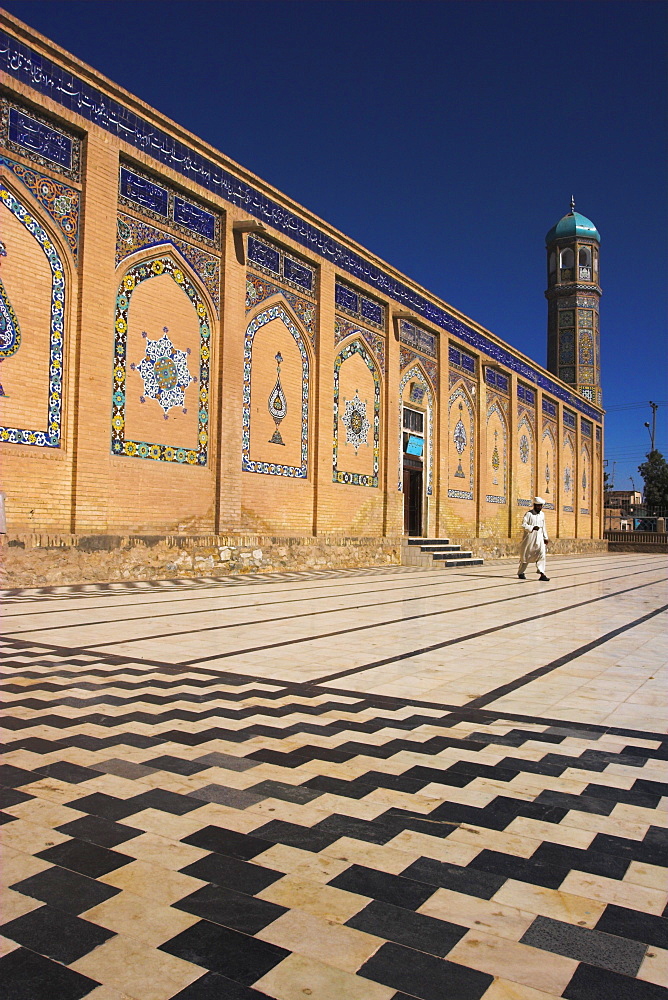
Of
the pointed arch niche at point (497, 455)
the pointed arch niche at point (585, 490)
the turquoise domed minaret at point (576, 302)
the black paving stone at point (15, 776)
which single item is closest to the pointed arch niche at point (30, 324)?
the black paving stone at point (15, 776)

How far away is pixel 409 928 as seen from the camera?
133 cm

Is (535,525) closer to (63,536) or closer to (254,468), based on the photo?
(254,468)

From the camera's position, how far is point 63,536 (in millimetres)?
7074

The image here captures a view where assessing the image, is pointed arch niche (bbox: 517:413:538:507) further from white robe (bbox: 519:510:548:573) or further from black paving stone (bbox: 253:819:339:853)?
black paving stone (bbox: 253:819:339:853)

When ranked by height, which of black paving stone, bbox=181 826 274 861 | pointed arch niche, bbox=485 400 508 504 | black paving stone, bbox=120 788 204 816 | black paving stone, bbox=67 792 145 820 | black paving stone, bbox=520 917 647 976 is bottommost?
black paving stone, bbox=520 917 647 976

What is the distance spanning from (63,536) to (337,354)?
5.81m

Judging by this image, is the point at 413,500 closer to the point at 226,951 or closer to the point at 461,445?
the point at 461,445

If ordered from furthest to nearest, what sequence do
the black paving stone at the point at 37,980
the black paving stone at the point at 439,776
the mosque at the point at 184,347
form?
1. the mosque at the point at 184,347
2. the black paving stone at the point at 439,776
3. the black paving stone at the point at 37,980

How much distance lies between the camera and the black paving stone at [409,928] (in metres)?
1.28

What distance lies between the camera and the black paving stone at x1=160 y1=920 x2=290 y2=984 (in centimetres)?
119

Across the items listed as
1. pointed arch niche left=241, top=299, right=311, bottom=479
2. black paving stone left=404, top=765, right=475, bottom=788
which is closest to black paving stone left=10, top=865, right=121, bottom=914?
black paving stone left=404, top=765, right=475, bottom=788

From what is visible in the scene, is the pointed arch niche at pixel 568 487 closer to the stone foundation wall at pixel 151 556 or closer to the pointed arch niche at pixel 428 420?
the pointed arch niche at pixel 428 420

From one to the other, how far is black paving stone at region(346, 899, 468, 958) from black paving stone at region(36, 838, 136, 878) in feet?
1.70

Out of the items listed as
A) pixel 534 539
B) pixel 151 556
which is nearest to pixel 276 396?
pixel 151 556
